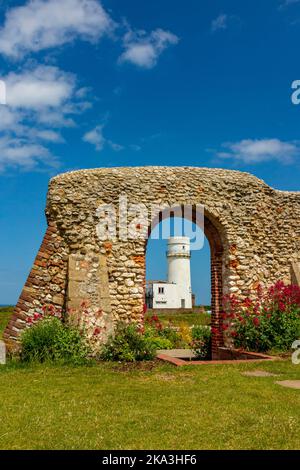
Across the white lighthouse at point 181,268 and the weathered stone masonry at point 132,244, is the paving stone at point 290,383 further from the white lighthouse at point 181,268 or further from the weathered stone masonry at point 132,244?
the white lighthouse at point 181,268

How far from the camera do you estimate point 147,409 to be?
239 inches

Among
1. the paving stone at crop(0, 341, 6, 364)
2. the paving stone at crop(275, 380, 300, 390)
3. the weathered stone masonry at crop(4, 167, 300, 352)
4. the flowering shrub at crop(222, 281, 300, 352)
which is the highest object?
the weathered stone masonry at crop(4, 167, 300, 352)

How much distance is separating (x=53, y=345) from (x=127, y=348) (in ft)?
4.92

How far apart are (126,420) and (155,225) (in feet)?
22.8

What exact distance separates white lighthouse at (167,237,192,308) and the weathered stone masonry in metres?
34.2

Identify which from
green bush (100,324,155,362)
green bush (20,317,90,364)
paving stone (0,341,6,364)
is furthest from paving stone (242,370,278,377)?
paving stone (0,341,6,364)

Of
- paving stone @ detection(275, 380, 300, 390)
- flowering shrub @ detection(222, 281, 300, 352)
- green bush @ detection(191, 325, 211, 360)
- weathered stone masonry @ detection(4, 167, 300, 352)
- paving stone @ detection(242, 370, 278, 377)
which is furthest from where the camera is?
green bush @ detection(191, 325, 211, 360)

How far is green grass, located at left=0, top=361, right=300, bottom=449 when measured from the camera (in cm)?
482

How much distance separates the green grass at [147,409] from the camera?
4824 mm

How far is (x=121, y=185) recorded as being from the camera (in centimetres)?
1142

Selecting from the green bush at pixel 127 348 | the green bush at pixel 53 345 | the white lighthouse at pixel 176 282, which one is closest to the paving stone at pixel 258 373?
the green bush at pixel 127 348

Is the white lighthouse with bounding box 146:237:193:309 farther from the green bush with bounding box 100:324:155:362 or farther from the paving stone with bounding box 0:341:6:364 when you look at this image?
the paving stone with bounding box 0:341:6:364

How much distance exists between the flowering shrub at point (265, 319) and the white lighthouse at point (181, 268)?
1369 inches

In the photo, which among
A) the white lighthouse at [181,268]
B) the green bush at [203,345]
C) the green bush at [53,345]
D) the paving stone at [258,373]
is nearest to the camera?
the paving stone at [258,373]
